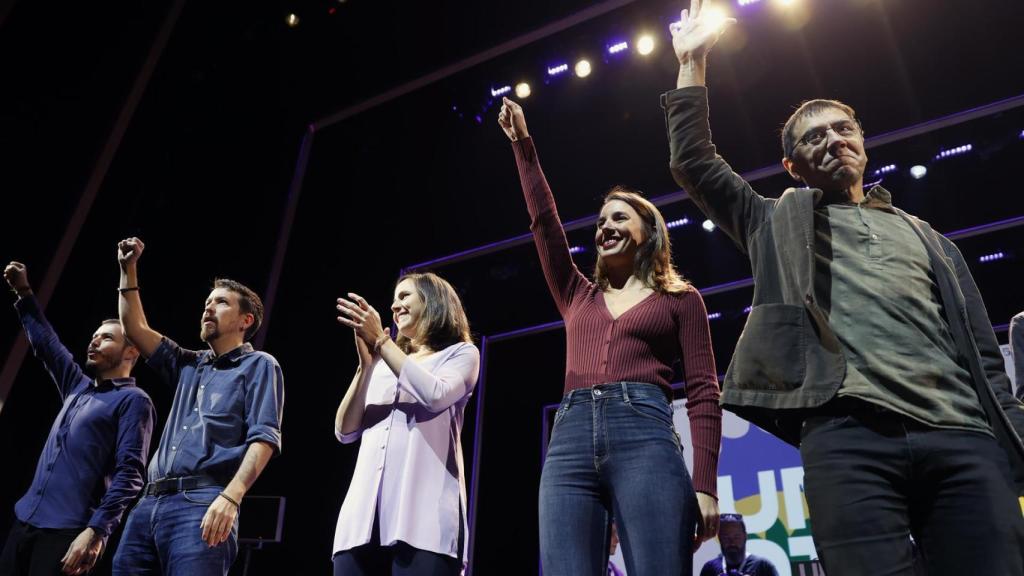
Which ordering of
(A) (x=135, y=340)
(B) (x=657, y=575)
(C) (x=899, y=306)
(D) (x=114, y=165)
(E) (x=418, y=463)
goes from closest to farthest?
(C) (x=899, y=306) → (B) (x=657, y=575) → (E) (x=418, y=463) → (A) (x=135, y=340) → (D) (x=114, y=165)

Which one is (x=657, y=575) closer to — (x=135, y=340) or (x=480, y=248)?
(x=135, y=340)

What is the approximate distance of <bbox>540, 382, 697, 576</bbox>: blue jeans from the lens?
5.68 feet

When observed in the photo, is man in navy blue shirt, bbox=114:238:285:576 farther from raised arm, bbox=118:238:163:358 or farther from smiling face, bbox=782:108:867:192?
smiling face, bbox=782:108:867:192

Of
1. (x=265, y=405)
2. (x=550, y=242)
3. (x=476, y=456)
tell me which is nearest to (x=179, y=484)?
(x=265, y=405)

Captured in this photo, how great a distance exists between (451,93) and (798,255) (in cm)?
478

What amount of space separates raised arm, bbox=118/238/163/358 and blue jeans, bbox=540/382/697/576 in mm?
1990

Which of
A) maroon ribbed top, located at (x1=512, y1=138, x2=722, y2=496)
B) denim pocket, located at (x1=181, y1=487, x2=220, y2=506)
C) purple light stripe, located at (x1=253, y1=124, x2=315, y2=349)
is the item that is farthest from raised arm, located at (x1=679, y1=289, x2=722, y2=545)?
purple light stripe, located at (x1=253, y1=124, x2=315, y2=349)

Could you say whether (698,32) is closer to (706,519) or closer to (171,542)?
(706,519)

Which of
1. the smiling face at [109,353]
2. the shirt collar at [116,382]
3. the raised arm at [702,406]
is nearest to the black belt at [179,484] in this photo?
the shirt collar at [116,382]

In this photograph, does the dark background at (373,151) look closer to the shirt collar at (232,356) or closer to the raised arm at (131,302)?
the raised arm at (131,302)

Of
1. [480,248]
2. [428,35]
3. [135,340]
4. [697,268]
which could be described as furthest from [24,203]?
[697,268]

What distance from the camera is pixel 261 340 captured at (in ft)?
20.0

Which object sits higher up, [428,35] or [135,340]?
[428,35]

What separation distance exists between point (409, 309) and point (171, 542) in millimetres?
1039
